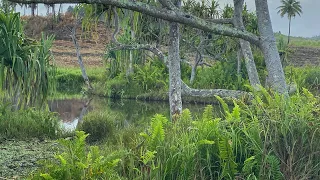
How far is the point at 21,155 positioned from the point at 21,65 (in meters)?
2.54

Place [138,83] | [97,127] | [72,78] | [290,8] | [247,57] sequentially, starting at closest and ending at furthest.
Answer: [247,57] → [97,127] → [138,83] → [72,78] → [290,8]

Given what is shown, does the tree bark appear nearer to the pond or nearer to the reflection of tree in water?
the reflection of tree in water

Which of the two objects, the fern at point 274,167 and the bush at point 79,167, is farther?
the bush at point 79,167

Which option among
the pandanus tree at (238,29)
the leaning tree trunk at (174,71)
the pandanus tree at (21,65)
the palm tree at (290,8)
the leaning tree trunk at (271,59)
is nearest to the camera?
the pandanus tree at (238,29)

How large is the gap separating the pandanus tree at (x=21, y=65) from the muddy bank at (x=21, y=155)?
133cm

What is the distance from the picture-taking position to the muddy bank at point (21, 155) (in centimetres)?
566

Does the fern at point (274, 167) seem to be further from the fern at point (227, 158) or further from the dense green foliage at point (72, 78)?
the dense green foliage at point (72, 78)

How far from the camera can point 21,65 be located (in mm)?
8820

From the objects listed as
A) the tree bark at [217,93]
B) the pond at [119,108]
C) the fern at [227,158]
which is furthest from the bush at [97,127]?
the pond at [119,108]

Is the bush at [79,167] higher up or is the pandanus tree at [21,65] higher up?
the pandanus tree at [21,65]

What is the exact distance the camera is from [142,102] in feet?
84.9

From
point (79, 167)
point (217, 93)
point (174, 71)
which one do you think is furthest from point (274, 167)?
point (174, 71)

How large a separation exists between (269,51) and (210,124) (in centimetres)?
151

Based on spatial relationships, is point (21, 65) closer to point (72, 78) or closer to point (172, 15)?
point (172, 15)
